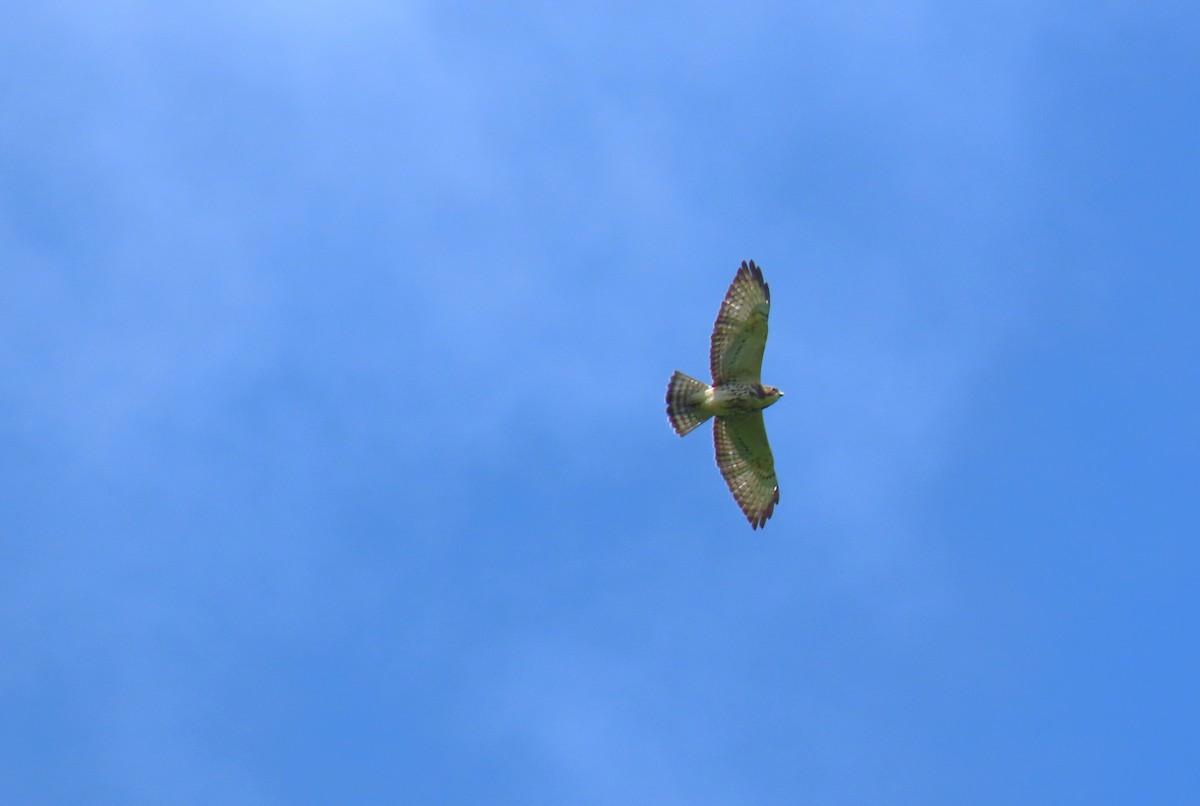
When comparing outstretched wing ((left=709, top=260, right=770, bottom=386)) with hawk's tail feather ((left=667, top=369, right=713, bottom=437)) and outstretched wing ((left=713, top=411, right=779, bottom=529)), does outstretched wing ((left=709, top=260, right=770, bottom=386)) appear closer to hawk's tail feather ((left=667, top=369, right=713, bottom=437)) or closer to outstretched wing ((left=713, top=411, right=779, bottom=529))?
hawk's tail feather ((left=667, top=369, right=713, bottom=437))

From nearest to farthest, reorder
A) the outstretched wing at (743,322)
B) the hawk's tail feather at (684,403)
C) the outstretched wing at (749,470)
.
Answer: the outstretched wing at (743,322) < the hawk's tail feather at (684,403) < the outstretched wing at (749,470)

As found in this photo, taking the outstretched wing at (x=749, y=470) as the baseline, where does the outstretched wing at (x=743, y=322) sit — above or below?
above

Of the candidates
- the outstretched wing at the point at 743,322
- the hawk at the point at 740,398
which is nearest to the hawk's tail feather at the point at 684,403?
the hawk at the point at 740,398

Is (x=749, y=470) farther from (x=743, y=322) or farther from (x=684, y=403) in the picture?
(x=743, y=322)

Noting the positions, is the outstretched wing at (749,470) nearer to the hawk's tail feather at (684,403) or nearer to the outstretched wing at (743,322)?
the hawk's tail feather at (684,403)

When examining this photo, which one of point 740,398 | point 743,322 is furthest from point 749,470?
point 743,322
